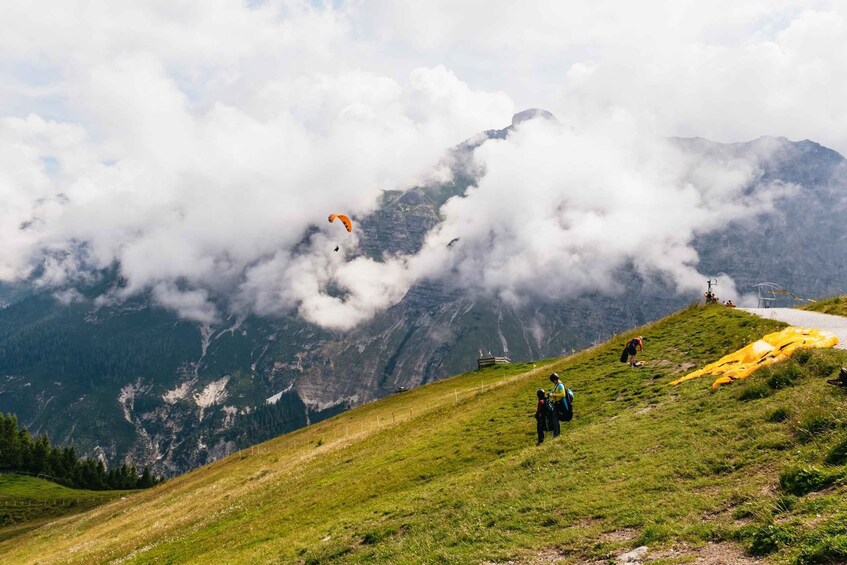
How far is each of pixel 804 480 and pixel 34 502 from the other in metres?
142

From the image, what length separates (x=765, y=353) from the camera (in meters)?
29.4

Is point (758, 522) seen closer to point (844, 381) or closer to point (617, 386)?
point (844, 381)

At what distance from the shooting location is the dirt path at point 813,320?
32344mm

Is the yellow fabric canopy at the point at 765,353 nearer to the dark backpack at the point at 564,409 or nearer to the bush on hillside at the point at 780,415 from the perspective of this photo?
the bush on hillside at the point at 780,415

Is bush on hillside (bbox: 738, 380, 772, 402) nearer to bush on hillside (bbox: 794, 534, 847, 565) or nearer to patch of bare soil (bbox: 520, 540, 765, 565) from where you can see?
patch of bare soil (bbox: 520, 540, 765, 565)

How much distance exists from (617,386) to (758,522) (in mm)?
25720

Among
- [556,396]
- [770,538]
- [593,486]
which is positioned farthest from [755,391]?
[770,538]

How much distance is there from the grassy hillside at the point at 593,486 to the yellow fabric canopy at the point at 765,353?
4.87 feet

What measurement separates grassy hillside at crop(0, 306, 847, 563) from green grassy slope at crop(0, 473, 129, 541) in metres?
68.9

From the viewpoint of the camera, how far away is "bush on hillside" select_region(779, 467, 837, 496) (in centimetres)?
1471

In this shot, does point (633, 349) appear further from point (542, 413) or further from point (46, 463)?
point (46, 463)

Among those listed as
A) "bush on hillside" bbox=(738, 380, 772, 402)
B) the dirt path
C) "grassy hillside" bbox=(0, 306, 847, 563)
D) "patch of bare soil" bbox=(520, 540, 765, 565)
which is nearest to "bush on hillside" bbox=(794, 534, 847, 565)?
"grassy hillside" bbox=(0, 306, 847, 563)

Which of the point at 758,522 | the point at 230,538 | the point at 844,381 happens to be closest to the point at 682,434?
the point at 844,381

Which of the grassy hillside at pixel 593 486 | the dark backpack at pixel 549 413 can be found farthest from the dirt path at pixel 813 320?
the dark backpack at pixel 549 413
